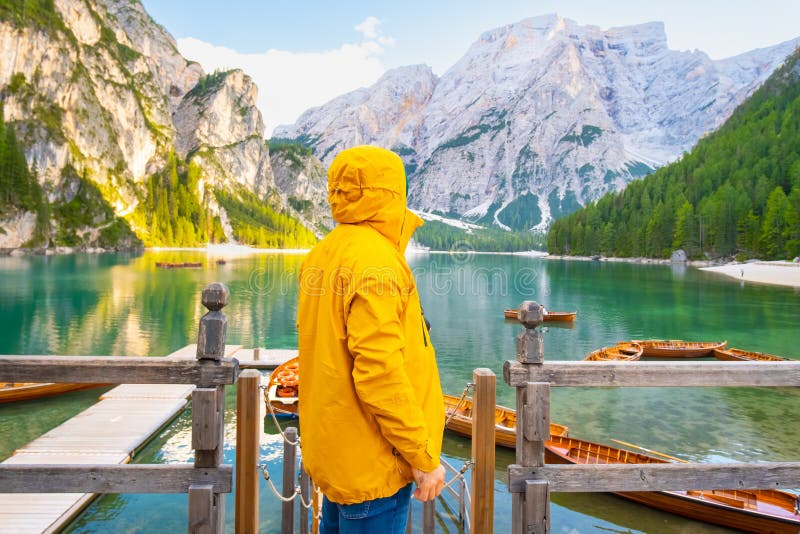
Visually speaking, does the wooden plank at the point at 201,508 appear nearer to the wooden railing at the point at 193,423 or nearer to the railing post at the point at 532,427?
the wooden railing at the point at 193,423

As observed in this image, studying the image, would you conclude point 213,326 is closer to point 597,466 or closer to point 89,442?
point 597,466

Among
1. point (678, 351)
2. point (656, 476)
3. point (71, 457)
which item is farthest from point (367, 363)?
point (678, 351)

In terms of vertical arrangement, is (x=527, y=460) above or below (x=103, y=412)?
above

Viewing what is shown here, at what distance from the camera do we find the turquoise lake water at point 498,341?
11.3 meters

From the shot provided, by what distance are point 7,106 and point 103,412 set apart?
15602 cm

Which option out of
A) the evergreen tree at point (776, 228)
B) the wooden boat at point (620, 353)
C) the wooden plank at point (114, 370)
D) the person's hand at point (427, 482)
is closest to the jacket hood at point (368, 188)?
the person's hand at point (427, 482)

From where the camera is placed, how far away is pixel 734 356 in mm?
26047

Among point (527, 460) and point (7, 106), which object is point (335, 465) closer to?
point (527, 460)

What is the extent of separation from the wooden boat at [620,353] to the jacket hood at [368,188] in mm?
23118

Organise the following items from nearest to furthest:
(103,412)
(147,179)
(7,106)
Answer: (103,412) < (7,106) < (147,179)

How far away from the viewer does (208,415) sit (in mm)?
3973

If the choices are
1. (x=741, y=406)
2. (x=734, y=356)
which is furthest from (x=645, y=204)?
(x=741, y=406)

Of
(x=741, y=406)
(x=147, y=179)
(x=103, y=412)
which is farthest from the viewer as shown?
(x=147, y=179)

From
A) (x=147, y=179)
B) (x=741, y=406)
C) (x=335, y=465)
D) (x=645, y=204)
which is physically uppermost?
(x=147, y=179)
